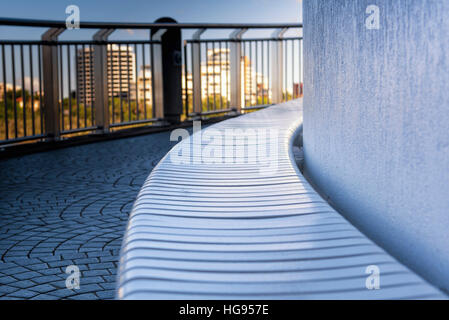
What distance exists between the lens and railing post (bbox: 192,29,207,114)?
10.8m

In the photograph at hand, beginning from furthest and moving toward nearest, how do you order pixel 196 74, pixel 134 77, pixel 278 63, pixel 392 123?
1. pixel 278 63
2. pixel 196 74
3. pixel 134 77
4. pixel 392 123

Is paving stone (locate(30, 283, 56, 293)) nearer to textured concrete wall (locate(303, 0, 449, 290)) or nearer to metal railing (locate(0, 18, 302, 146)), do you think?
textured concrete wall (locate(303, 0, 449, 290))

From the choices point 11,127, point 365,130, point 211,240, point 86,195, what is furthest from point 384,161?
point 11,127

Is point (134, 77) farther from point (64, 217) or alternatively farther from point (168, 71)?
point (64, 217)

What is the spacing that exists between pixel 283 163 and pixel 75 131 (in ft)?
19.3

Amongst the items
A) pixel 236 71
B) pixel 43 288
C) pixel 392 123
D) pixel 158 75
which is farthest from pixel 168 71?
pixel 392 123

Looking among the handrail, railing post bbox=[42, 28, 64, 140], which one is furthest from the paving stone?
railing post bbox=[42, 28, 64, 140]

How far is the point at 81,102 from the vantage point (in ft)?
30.1

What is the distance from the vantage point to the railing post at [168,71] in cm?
1020

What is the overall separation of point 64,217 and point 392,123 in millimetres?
2939

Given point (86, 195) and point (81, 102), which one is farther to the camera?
point (81, 102)

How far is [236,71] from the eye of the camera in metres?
11.6

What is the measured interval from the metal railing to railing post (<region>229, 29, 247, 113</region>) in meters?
0.02
